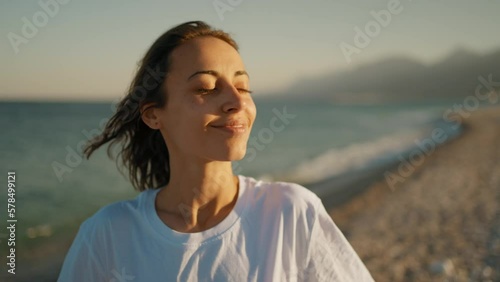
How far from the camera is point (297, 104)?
169ft

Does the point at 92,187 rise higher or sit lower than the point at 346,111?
higher

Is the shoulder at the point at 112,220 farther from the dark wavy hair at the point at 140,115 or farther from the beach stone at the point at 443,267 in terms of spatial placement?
the beach stone at the point at 443,267

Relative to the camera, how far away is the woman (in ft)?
6.21

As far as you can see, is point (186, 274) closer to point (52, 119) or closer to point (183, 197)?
point (183, 197)

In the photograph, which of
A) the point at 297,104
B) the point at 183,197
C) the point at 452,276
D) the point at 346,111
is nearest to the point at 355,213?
the point at 452,276

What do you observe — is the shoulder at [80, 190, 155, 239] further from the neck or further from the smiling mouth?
the smiling mouth

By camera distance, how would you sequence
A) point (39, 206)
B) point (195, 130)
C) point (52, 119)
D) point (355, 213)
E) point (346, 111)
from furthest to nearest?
point (346, 111) → point (52, 119) → point (39, 206) → point (355, 213) → point (195, 130)

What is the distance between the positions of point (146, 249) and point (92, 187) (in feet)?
42.4

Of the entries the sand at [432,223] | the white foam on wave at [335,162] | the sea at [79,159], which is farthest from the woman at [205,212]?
the white foam on wave at [335,162]

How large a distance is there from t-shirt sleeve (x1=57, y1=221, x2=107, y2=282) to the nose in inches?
25.9

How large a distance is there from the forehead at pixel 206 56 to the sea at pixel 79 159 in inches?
38.9

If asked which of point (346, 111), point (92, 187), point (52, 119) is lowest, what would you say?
point (346, 111)

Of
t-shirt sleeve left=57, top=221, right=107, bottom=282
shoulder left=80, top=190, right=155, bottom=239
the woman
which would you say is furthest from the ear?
t-shirt sleeve left=57, top=221, right=107, bottom=282

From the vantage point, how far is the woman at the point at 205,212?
6.21 ft
